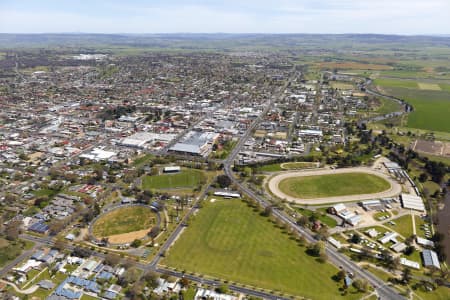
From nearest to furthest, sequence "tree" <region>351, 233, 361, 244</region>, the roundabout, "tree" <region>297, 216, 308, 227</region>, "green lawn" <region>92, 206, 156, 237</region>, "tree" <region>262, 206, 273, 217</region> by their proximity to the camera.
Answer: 1. "tree" <region>351, 233, 361, 244</region>
2. the roundabout
3. "green lawn" <region>92, 206, 156, 237</region>
4. "tree" <region>297, 216, 308, 227</region>
5. "tree" <region>262, 206, 273, 217</region>

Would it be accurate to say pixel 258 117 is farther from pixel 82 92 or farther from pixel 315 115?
pixel 82 92

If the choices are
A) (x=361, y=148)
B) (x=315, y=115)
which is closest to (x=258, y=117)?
(x=315, y=115)

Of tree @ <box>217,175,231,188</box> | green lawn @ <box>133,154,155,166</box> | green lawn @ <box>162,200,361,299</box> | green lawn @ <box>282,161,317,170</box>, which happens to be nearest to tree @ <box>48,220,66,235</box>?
green lawn @ <box>162,200,361,299</box>

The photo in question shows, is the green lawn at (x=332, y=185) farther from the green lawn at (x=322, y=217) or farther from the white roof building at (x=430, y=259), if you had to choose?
the white roof building at (x=430, y=259)

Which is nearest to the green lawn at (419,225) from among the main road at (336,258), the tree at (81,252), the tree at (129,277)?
the main road at (336,258)

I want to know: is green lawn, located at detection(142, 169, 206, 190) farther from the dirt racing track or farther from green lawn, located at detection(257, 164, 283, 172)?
the dirt racing track

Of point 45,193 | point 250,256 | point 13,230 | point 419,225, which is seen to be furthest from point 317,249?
point 45,193

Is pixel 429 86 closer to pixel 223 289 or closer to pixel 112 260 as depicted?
pixel 223 289
